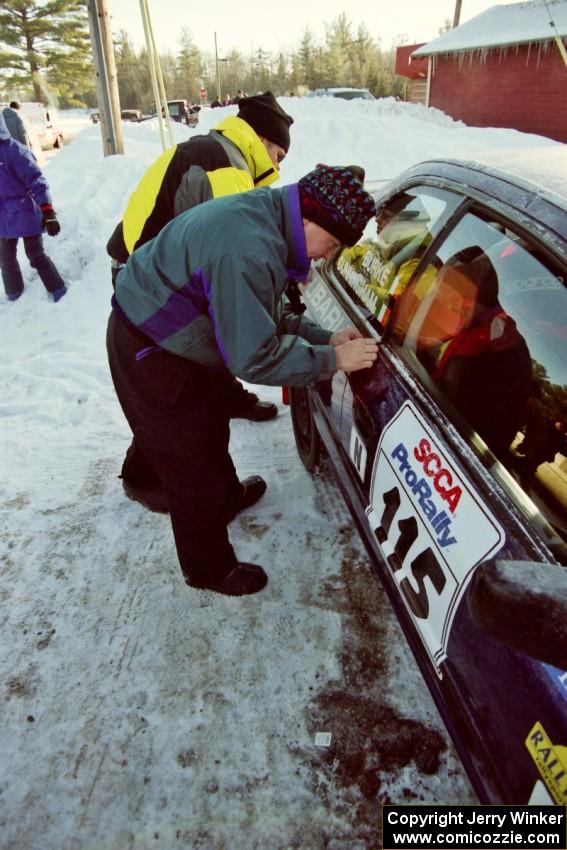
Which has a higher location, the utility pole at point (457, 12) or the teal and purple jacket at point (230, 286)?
the utility pole at point (457, 12)

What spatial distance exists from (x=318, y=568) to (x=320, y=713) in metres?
0.67

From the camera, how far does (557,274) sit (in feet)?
4.53

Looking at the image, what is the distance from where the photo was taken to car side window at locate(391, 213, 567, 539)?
56.5 inches

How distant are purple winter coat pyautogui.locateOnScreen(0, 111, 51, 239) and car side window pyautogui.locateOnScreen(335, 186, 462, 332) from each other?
394cm

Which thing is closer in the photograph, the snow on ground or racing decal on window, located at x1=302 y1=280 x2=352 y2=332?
the snow on ground

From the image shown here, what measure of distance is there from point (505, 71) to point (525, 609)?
2201 cm

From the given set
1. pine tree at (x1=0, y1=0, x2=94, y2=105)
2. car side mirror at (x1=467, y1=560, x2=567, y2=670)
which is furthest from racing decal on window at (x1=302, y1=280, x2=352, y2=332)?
pine tree at (x1=0, y1=0, x2=94, y2=105)

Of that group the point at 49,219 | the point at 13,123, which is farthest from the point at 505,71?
the point at 49,219

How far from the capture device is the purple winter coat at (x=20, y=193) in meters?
5.11

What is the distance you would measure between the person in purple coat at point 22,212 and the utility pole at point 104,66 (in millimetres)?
2421

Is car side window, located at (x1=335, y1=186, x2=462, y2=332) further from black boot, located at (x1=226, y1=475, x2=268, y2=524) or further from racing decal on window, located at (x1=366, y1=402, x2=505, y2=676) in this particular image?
black boot, located at (x1=226, y1=475, x2=268, y2=524)

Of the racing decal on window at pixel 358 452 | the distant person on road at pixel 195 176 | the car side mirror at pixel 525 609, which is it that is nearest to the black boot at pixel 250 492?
the distant person on road at pixel 195 176

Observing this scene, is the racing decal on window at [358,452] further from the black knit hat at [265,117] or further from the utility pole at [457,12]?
the utility pole at [457,12]

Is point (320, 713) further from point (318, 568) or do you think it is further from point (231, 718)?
point (318, 568)
